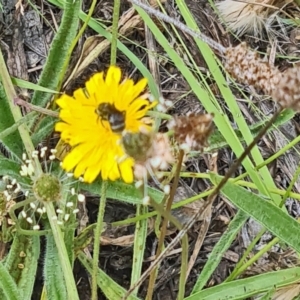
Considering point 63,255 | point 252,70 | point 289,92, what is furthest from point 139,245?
point 289,92

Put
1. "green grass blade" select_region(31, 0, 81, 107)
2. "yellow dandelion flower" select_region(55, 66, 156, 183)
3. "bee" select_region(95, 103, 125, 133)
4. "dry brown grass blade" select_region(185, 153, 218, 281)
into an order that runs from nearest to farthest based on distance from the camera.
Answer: "bee" select_region(95, 103, 125, 133) → "yellow dandelion flower" select_region(55, 66, 156, 183) → "green grass blade" select_region(31, 0, 81, 107) → "dry brown grass blade" select_region(185, 153, 218, 281)

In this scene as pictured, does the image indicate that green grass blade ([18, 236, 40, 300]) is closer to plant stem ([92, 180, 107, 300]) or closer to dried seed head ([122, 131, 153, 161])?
plant stem ([92, 180, 107, 300])

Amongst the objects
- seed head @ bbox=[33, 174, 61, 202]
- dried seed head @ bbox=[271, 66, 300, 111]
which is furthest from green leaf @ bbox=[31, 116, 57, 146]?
dried seed head @ bbox=[271, 66, 300, 111]

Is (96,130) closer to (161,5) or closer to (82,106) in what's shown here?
(82,106)

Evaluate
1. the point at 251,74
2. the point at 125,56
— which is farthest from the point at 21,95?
the point at 251,74

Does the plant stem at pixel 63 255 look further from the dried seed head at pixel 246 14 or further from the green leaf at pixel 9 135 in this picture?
the dried seed head at pixel 246 14

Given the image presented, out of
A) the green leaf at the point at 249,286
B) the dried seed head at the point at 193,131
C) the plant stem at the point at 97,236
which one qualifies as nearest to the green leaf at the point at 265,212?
the green leaf at the point at 249,286
